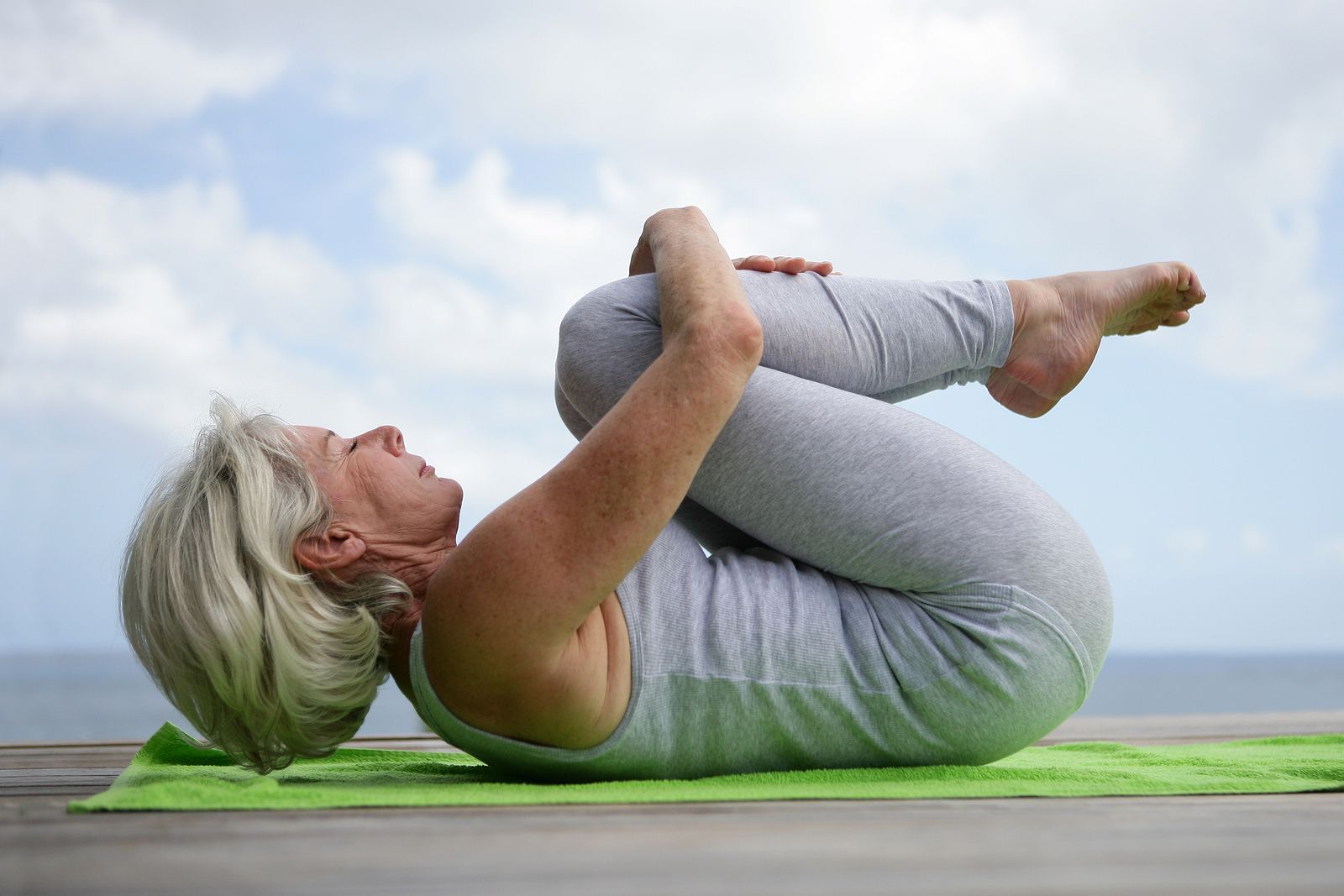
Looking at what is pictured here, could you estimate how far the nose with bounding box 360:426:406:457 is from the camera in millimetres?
1255

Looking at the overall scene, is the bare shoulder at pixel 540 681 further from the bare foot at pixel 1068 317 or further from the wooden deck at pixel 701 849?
the bare foot at pixel 1068 317

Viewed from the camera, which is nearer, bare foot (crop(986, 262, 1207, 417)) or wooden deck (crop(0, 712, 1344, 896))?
wooden deck (crop(0, 712, 1344, 896))

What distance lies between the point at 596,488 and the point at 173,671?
1.86ft

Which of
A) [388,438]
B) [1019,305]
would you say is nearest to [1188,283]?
[1019,305]

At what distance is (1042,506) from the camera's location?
1166 millimetres

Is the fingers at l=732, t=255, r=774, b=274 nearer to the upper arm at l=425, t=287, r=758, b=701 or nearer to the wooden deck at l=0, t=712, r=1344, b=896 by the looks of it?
the upper arm at l=425, t=287, r=758, b=701

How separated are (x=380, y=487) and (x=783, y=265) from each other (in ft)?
1.93

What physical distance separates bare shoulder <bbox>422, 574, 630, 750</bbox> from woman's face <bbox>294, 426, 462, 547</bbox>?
0.16m

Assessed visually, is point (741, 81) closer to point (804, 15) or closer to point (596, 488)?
point (804, 15)

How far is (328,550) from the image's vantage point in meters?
1.17

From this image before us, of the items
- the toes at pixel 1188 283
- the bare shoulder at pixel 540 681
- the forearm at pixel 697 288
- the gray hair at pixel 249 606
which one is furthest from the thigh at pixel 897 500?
the toes at pixel 1188 283

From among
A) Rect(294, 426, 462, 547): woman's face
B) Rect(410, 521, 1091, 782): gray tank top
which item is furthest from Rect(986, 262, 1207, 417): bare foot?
Rect(294, 426, 462, 547): woman's face

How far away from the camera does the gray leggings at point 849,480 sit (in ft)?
3.72

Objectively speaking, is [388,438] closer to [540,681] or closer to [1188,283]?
[540,681]
